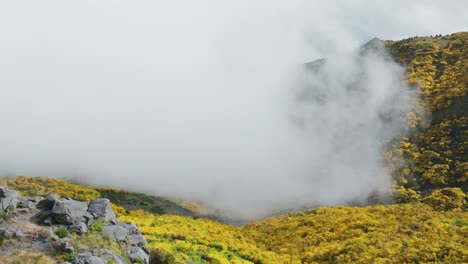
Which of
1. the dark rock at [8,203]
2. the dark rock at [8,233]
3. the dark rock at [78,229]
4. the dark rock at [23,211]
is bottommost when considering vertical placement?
the dark rock at [8,233]

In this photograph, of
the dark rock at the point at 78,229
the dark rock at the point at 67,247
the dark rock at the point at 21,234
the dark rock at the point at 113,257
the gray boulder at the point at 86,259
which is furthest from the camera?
the dark rock at the point at 78,229

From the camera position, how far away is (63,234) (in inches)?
915

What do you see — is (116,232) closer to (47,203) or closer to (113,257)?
(113,257)

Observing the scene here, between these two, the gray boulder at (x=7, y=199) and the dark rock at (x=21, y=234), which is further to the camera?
the gray boulder at (x=7, y=199)

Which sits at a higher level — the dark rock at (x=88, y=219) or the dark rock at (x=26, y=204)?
the dark rock at (x=26, y=204)

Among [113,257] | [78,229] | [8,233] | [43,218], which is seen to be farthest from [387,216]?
[8,233]

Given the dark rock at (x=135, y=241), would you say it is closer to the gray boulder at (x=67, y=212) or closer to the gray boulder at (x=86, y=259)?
the gray boulder at (x=67, y=212)

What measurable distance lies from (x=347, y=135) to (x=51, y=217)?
8737 centimetres

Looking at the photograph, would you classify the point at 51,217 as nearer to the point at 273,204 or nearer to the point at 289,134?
the point at 273,204

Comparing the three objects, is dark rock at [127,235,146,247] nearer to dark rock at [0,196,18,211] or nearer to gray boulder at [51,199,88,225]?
gray boulder at [51,199,88,225]

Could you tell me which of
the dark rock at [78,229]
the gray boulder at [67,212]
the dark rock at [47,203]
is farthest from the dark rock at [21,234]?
the dark rock at [47,203]

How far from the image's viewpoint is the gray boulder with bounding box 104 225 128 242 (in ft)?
83.6

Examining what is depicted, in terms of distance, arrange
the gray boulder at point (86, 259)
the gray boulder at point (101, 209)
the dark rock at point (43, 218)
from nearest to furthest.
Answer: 1. the gray boulder at point (86, 259)
2. the dark rock at point (43, 218)
3. the gray boulder at point (101, 209)

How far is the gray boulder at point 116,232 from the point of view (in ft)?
83.6
